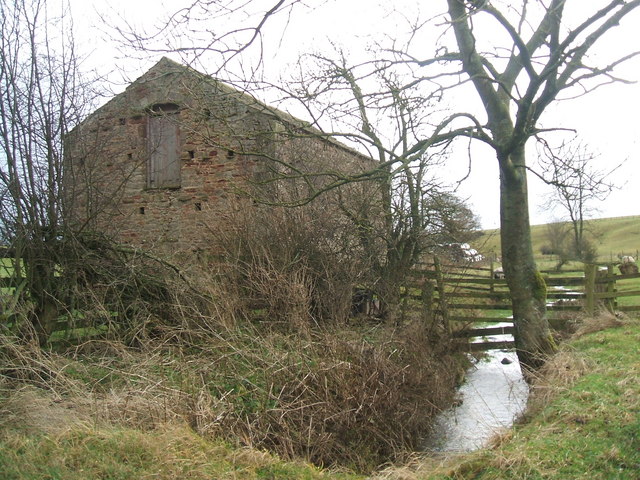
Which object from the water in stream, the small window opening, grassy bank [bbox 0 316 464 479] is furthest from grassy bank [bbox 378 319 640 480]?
the small window opening

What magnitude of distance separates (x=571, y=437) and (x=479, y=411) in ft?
13.3

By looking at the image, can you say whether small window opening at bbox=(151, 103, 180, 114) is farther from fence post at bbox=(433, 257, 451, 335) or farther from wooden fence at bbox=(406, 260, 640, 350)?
fence post at bbox=(433, 257, 451, 335)

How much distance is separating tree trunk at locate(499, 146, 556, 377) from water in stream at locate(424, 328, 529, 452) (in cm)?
76

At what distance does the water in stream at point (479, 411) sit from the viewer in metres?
7.86

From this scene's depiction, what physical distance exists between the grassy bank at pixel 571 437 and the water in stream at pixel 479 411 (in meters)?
0.57

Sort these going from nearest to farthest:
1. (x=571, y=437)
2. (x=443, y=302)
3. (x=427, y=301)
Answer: (x=571, y=437), (x=427, y=301), (x=443, y=302)

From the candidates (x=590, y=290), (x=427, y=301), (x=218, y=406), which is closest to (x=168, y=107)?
(x=427, y=301)

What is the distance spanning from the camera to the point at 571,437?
5.66 m

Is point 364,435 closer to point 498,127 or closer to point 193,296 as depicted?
point 193,296

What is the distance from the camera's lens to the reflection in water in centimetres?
787

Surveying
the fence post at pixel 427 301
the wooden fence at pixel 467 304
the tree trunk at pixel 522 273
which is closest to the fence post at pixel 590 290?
the wooden fence at pixel 467 304

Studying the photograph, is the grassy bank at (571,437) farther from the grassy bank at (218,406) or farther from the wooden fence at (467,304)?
the wooden fence at (467,304)

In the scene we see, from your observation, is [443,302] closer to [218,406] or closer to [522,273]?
[522,273]

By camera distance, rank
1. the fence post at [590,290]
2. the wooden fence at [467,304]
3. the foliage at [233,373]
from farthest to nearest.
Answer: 1. the fence post at [590,290]
2. the wooden fence at [467,304]
3. the foliage at [233,373]
